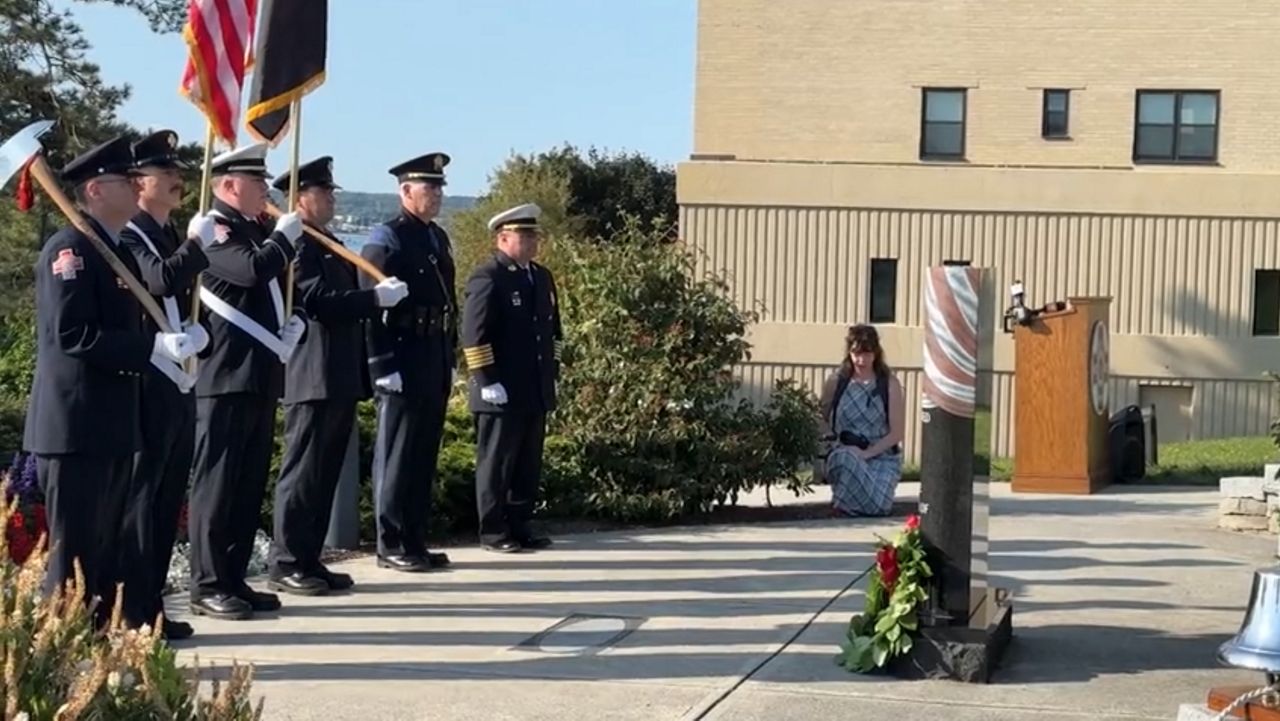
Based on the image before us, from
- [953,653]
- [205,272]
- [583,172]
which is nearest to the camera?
[953,653]

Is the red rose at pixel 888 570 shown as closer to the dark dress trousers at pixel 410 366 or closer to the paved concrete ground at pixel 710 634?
the paved concrete ground at pixel 710 634

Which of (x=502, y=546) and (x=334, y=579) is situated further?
(x=502, y=546)

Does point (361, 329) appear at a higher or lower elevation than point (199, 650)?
higher

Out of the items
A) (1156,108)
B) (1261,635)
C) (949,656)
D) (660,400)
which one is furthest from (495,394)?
(1156,108)

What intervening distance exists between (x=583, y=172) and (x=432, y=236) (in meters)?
38.9

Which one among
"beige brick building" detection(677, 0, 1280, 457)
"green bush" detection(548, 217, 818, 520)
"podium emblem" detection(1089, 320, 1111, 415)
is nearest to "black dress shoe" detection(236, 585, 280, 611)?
"green bush" detection(548, 217, 818, 520)

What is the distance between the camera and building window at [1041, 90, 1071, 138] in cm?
2952

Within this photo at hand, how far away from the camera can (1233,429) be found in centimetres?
2892

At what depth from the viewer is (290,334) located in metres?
7.91

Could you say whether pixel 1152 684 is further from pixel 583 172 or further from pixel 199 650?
pixel 583 172

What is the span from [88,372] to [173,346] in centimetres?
33

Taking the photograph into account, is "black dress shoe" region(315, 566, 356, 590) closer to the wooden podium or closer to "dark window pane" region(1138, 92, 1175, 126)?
the wooden podium

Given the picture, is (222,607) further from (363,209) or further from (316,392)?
(363,209)

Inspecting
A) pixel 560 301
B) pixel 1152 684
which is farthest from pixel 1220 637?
pixel 560 301
